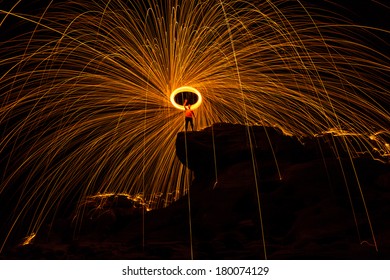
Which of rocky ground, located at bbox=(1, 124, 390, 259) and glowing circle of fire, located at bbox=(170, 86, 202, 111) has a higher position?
glowing circle of fire, located at bbox=(170, 86, 202, 111)

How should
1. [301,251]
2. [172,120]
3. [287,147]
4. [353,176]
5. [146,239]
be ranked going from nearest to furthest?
[301,251]
[353,176]
[146,239]
[287,147]
[172,120]

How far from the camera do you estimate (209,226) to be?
38.8ft

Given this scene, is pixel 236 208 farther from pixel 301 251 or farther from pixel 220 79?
pixel 220 79

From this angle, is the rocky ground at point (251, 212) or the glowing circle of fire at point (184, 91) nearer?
the rocky ground at point (251, 212)

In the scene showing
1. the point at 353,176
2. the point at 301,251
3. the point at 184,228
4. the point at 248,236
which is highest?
the point at 353,176

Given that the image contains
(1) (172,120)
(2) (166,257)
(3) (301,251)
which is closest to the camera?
(3) (301,251)

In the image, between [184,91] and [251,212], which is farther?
[184,91]

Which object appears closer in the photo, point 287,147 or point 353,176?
point 353,176

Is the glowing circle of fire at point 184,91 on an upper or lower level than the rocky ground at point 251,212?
upper

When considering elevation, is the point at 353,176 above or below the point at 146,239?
above

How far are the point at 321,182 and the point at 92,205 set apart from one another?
9.76 meters

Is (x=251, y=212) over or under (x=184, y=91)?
under

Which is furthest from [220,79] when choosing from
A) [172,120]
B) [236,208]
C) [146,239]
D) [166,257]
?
[166,257]

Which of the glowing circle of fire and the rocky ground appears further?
the glowing circle of fire
